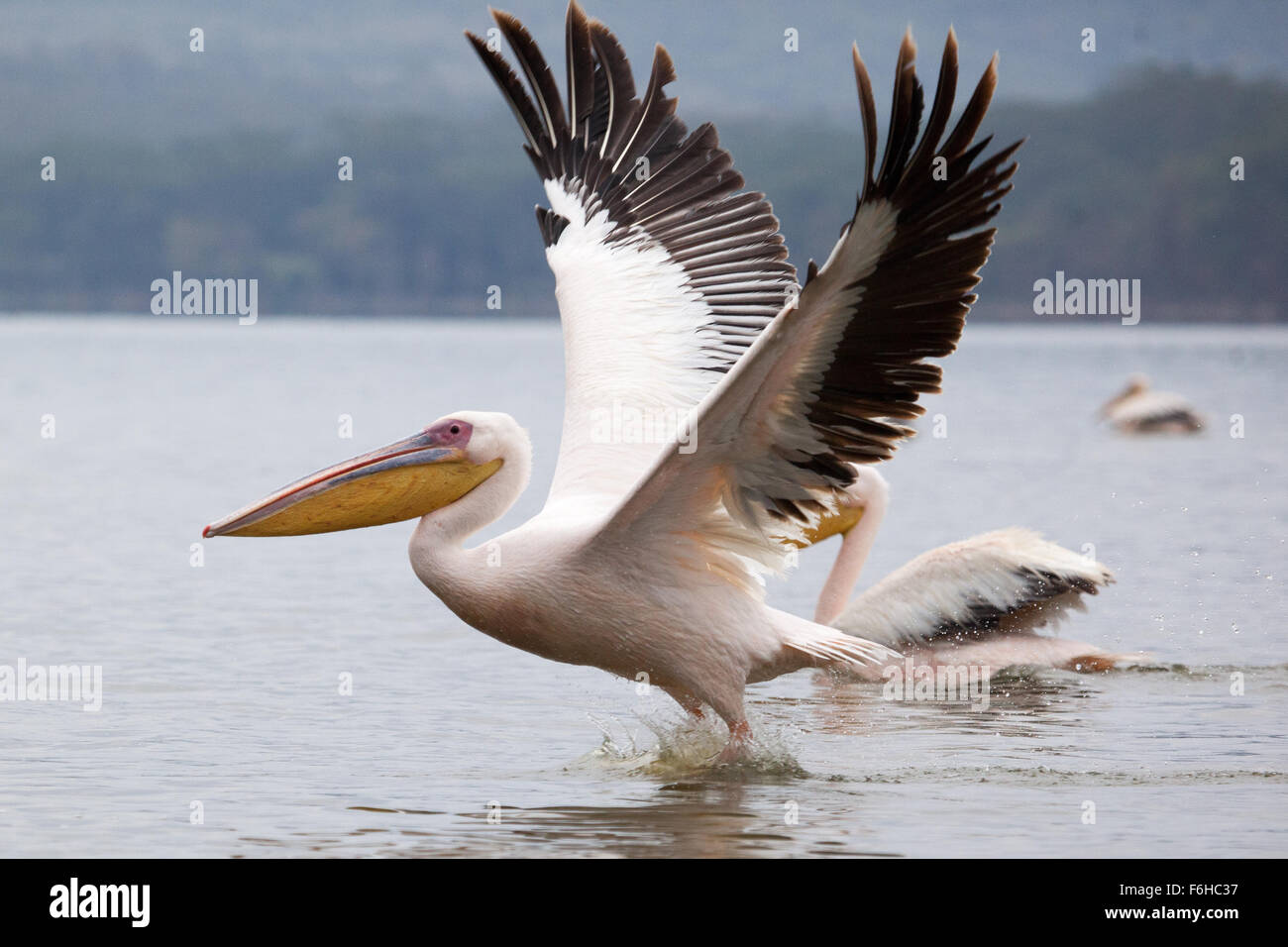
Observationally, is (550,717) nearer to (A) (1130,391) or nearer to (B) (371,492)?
(B) (371,492)

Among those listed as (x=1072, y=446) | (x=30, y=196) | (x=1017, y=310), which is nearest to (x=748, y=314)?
(x=1072, y=446)

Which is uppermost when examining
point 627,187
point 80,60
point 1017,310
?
point 80,60

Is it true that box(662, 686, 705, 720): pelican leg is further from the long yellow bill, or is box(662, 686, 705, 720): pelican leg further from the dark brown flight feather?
the dark brown flight feather

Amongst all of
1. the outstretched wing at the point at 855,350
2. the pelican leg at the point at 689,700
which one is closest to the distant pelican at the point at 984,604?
the pelican leg at the point at 689,700

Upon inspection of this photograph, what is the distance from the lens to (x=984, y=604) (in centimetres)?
855

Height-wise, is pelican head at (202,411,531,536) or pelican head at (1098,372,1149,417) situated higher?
pelican head at (1098,372,1149,417)

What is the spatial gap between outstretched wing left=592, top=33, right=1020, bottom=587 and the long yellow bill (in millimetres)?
601

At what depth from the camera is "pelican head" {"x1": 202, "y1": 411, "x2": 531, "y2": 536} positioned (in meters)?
6.22

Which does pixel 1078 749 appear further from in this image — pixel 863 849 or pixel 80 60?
pixel 80 60

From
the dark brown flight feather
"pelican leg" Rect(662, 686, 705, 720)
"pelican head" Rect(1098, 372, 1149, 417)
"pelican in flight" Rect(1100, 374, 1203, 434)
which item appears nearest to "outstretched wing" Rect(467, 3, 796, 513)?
the dark brown flight feather

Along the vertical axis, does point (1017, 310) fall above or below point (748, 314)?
above

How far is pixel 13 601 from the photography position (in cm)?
1035

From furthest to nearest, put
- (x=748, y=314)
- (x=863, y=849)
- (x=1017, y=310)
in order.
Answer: (x=1017, y=310), (x=748, y=314), (x=863, y=849)

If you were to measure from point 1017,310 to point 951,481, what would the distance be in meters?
77.8
